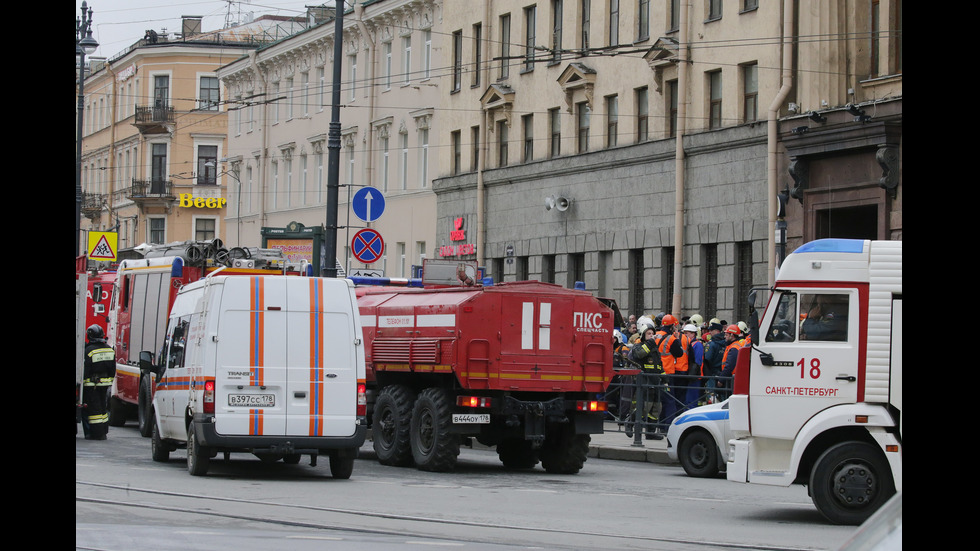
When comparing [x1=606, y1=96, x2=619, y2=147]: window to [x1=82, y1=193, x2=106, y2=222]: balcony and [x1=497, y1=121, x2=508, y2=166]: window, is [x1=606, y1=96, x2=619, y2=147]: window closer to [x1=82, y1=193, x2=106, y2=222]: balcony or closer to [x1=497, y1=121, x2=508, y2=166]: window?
[x1=497, y1=121, x2=508, y2=166]: window

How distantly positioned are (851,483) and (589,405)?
20.5ft

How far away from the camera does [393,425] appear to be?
20078 mm

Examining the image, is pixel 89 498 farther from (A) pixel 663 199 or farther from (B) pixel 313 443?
(A) pixel 663 199

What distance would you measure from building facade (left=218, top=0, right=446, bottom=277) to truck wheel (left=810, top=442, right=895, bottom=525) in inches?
1216

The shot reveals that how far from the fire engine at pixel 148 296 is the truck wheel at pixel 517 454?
4.93m

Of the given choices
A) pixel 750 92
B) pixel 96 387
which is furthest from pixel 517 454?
pixel 750 92

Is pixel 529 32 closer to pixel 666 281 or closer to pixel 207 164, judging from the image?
pixel 666 281

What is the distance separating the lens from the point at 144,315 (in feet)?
85.4

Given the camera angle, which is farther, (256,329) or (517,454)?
(517,454)

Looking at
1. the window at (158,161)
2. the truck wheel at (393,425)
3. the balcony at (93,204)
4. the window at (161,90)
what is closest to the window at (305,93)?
the window at (161,90)

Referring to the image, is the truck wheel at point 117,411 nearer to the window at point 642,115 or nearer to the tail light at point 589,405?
the tail light at point 589,405

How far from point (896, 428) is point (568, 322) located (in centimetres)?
657

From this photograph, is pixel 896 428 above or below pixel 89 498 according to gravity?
above
